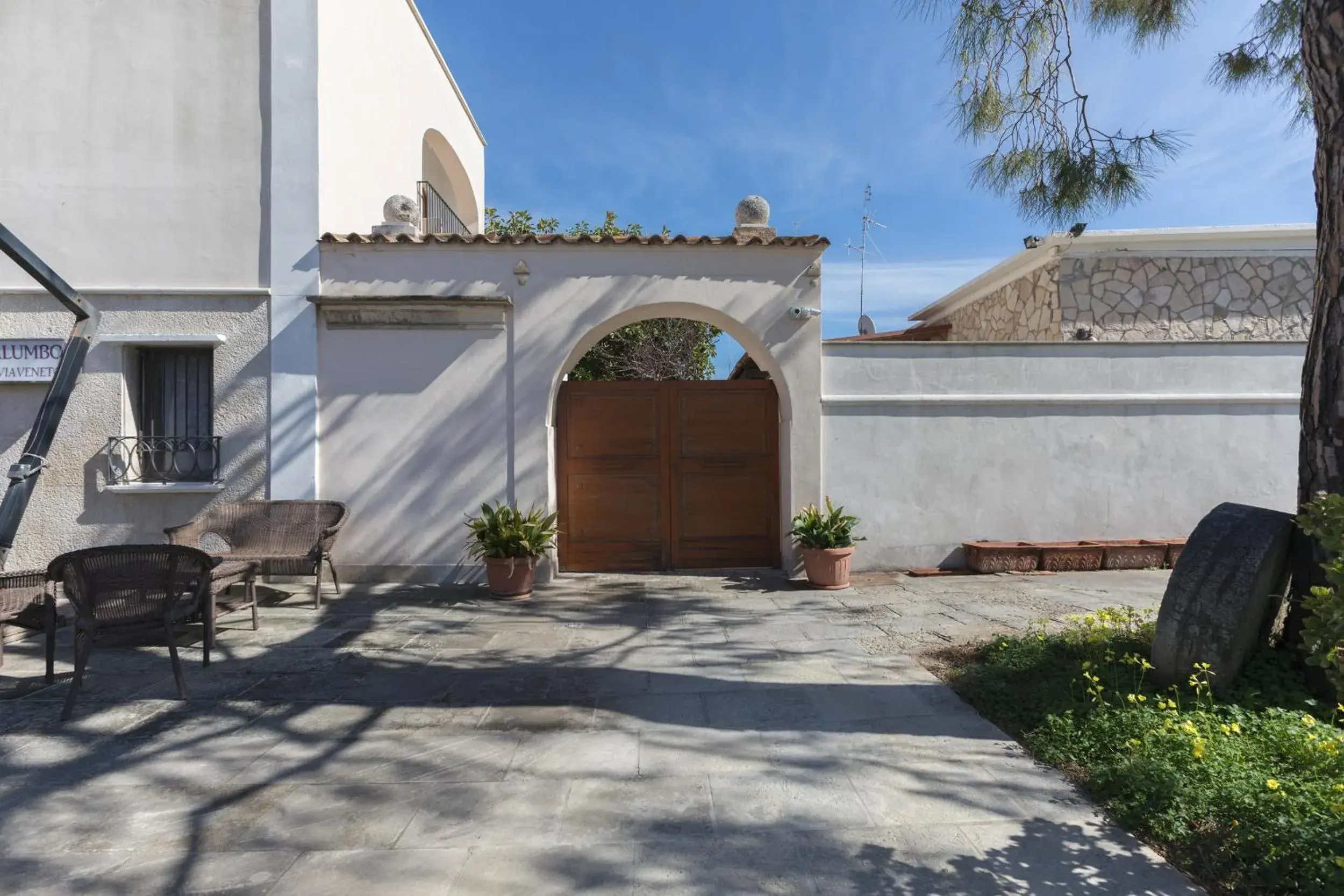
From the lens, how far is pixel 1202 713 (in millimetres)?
3176

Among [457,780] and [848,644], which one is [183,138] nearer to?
[457,780]

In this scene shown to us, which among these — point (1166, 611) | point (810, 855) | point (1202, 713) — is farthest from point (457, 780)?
point (1166, 611)

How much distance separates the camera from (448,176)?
41.9 feet

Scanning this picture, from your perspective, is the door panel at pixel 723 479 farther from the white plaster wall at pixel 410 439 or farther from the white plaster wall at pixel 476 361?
the white plaster wall at pixel 410 439

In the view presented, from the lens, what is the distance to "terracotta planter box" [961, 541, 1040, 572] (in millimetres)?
7266

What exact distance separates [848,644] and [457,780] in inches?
117

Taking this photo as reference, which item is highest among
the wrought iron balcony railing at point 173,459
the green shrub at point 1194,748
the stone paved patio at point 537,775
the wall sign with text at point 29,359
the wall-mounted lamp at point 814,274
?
the wall-mounted lamp at point 814,274

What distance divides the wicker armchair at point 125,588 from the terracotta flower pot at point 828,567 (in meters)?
5.00

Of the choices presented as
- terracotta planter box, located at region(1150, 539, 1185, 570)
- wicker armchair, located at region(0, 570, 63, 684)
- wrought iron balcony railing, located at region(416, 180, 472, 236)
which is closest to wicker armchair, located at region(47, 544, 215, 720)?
wicker armchair, located at region(0, 570, 63, 684)

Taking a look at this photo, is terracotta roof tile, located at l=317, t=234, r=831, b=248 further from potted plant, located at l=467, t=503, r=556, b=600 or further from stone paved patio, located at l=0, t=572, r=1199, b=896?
stone paved patio, located at l=0, t=572, r=1199, b=896

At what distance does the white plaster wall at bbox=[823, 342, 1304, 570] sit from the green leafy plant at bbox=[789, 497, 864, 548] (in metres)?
0.51

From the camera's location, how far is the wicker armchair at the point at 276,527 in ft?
20.6

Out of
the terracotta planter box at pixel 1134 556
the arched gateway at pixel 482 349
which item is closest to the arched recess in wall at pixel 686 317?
the arched gateway at pixel 482 349

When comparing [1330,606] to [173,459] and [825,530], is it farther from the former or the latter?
[173,459]
